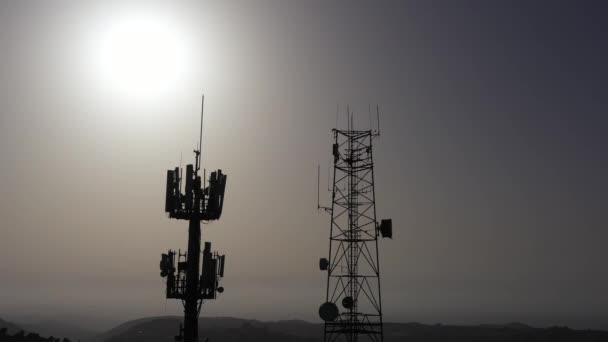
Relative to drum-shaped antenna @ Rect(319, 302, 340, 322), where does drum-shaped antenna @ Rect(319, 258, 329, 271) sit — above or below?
above

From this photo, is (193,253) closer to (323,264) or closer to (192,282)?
(192,282)

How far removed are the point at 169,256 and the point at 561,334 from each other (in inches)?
7757

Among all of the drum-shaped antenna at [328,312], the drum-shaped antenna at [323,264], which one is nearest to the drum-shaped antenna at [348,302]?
the drum-shaped antenna at [328,312]

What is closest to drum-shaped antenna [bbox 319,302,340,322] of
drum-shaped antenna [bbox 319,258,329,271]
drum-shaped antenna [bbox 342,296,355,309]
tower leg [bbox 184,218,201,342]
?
drum-shaped antenna [bbox 342,296,355,309]

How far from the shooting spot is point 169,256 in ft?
115

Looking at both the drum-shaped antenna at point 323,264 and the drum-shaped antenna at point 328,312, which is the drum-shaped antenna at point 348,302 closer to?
the drum-shaped antenna at point 328,312

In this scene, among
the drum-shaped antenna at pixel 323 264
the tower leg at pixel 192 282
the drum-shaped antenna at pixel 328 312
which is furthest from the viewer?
the drum-shaped antenna at pixel 323 264

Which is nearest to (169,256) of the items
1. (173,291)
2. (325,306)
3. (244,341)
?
(173,291)

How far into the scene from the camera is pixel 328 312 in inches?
1705

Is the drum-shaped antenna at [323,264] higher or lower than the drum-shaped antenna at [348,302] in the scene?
higher

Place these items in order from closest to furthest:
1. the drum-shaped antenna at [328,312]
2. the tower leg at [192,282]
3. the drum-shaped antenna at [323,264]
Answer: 1. the tower leg at [192,282]
2. the drum-shaped antenna at [328,312]
3. the drum-shaped antenna at [323,264]

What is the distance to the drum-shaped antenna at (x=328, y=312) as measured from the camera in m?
43.3

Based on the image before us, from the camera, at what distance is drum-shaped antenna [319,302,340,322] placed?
43.3 m

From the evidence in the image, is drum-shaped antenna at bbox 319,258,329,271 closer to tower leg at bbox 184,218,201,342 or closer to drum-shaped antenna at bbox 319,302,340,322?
drum-shaped antenna at bbox 319,302,340,322
